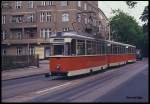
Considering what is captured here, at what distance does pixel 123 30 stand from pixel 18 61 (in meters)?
58.8

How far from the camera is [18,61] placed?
45.8m

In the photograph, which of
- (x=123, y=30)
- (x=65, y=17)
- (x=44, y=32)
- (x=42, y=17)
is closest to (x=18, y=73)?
(x=65, y=17)

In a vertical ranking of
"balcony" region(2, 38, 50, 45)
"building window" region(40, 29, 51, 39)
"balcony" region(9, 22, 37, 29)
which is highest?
"balcony" region(9, 22, 37, 29)

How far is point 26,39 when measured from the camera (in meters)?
85.4

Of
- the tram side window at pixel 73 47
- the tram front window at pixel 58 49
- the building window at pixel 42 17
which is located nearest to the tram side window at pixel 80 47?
the tram side window at pixel 73 47

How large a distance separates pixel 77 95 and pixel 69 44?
33.7ft

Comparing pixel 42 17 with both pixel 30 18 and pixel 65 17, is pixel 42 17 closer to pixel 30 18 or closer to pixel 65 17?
pixel 30 18

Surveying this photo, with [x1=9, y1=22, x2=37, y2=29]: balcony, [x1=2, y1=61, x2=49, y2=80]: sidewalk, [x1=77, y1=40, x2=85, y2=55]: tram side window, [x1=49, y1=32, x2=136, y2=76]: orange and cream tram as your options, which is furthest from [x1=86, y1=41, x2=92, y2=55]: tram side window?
[x1=9, y1=22, x2=37, y2=29]: balcony

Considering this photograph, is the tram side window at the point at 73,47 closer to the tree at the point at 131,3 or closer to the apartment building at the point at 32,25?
the tree at the point at 131,3

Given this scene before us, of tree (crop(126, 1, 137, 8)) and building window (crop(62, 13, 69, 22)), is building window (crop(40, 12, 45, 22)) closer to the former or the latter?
building window (crop(62, 13, 69, 22))

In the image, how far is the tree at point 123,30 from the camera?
95056mm

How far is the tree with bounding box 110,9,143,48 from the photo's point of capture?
95.1 metres

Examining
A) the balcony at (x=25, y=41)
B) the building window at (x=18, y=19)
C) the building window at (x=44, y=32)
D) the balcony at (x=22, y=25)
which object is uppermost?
the building window at (x=18, y=19)

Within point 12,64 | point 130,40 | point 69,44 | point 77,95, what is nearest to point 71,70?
point 69,44
